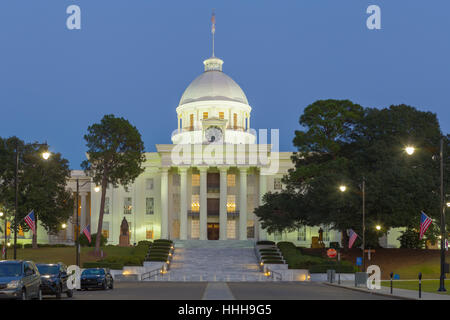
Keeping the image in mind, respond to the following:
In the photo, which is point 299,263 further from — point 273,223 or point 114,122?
point 114,122

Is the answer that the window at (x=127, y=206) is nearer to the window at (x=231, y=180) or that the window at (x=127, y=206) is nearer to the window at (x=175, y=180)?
the window at (x=175, y=180)

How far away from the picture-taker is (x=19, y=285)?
2422cm

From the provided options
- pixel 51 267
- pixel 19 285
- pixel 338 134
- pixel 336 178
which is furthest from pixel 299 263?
pixel 19 285

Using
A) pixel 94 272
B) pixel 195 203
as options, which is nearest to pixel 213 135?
pixel 195 203

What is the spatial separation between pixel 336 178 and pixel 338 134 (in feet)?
26.2

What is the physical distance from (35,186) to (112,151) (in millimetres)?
12017

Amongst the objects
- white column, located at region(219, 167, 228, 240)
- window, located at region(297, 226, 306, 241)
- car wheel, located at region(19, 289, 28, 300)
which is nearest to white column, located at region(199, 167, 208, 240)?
white column, located at region(219, 167, 228, 240)

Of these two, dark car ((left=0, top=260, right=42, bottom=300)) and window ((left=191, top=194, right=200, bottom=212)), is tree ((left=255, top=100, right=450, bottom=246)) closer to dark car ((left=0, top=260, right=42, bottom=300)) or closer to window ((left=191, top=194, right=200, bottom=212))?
window ((left=191, top=194, right=200, bottom=212))

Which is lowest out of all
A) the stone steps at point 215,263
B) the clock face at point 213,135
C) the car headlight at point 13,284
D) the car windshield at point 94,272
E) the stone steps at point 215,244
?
the stone steps at point 215,263

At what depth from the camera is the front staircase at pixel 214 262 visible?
2522 inches

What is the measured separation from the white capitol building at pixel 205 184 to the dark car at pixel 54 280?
5825 centimetres

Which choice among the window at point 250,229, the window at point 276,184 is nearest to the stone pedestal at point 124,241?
the window at point 250,229

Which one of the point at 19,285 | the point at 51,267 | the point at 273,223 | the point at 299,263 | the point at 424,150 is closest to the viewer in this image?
the point at 19,285
